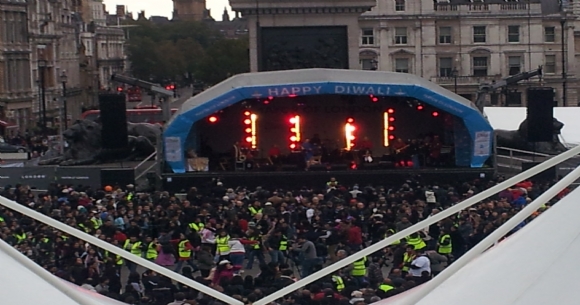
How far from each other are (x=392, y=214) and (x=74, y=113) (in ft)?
221

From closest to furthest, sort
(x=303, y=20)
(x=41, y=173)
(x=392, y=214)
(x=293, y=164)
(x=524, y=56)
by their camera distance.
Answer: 1. (x=392, y=214)
2. (x=41, y=173)
3. (x=293, y=164)
4. (x=303, y=20)
5. (x=524, y=56)

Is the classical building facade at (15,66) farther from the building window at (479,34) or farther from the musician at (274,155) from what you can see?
the musician at (274,155)

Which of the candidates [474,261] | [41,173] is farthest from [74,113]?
[474,261]

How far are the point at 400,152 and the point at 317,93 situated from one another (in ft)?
11.8

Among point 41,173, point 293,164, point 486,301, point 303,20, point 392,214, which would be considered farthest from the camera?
point 303,20

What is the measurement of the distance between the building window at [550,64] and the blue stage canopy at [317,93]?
4231 cm

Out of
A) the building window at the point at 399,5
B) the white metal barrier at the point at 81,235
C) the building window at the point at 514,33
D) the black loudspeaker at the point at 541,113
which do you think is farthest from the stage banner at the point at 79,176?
the building window at the point at 514,33

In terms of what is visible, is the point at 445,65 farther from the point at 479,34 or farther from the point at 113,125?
the point at 113,125

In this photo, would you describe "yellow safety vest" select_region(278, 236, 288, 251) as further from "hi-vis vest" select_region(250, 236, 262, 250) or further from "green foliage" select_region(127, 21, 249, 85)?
"green foliage" select_region(127, 21, 249, 85)

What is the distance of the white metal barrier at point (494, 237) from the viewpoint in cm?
459

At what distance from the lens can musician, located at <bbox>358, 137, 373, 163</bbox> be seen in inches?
1182

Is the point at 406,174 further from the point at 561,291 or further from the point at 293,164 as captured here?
the point at 561,291

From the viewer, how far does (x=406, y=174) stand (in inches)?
1098

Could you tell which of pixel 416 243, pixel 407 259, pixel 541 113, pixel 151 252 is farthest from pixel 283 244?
pixel 541 113
